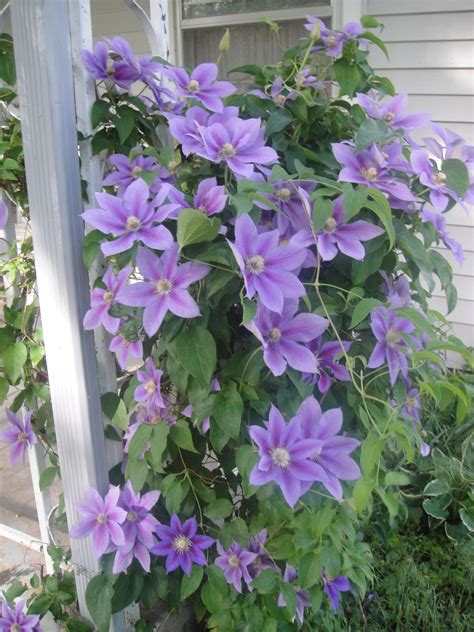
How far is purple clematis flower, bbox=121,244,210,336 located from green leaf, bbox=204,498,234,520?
44 centimetres

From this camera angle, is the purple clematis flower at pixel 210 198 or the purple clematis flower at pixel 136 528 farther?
the purple clematis flower at pixel 136 528

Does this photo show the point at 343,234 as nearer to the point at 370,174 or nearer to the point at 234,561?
the point at 370,174

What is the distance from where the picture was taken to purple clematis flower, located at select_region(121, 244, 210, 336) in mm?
783

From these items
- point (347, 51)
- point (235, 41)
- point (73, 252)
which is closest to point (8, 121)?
point (73, 252)

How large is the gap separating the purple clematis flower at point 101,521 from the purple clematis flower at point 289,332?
44cm

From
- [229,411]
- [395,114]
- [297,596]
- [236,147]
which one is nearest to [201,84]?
[236,147]

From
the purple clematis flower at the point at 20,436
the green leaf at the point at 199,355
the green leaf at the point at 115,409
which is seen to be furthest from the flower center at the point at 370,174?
the purple clematis flower at the point at 20,436

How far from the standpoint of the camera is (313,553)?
1.02 metres

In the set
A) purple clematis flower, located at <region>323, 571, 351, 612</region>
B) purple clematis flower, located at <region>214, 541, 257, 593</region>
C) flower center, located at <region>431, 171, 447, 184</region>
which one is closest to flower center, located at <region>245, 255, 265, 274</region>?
flower center, located at <region>431, 171, 447, 184</region>

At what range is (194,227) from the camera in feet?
2.48

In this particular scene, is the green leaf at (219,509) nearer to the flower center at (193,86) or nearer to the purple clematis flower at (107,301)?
the purple clematis flower at (107,301)

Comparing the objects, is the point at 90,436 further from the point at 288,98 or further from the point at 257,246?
the point at 288,98

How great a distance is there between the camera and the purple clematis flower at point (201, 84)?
3.20ft

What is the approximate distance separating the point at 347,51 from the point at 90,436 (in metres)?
0.85
